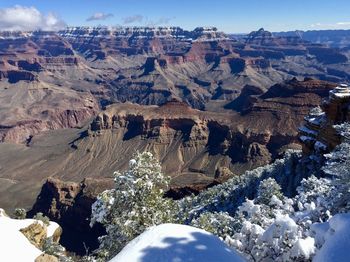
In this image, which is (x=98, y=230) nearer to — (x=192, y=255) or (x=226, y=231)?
(x=226, y=231)

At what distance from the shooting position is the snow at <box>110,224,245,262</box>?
17.2m

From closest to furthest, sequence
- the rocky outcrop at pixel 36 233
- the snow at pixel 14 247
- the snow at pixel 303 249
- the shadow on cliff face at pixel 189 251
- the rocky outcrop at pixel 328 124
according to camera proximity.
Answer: the snow at pixel 303 249
the shadow on cliff face at pixel 189 251
the snow at pixel 14 247
the rocky outcrop at pixel 36 233
the rocky outcrop at pixel 328 124

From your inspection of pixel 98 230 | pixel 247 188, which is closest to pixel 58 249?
pixel 247 188

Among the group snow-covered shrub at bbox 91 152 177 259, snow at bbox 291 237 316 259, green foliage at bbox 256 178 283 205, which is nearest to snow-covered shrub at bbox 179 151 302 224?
green foliage at bbox 256 178 283 205

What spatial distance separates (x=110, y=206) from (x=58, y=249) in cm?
926

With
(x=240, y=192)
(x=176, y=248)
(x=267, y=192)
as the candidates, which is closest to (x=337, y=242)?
(x=176, y=248)

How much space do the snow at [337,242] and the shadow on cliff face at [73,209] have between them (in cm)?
8908

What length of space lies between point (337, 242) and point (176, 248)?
19.6ft

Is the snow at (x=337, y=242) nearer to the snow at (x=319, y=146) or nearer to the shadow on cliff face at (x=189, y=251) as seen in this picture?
the shadow on cliff face at (x=189, y=251)

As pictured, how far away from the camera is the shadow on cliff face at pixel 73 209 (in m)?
106

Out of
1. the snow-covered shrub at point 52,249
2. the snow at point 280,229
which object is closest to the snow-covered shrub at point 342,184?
the snow at point 280,229

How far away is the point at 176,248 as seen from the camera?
17719 mm

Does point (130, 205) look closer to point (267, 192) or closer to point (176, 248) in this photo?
point (176, 248)

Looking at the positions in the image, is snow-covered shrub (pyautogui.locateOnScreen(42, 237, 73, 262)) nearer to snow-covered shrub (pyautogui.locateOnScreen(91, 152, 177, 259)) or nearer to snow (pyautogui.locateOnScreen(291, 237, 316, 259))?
snow-covered shrub (pyautogui.locateOnScreen(91, 152, 177, 259))
